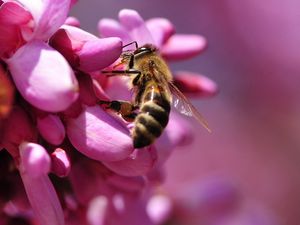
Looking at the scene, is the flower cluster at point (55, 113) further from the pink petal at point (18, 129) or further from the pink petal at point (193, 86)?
the pink petal at point (193, 86)

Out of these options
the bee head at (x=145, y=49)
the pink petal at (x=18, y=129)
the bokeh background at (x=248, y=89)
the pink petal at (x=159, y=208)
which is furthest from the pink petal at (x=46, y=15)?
the bokeh background at (x=248, y=89)

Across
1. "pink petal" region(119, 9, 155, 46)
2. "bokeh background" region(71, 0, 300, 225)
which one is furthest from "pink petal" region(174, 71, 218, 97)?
"bokeh background" region(71, 0, 300, 225)

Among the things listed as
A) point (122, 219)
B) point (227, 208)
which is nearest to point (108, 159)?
point (122, 219)

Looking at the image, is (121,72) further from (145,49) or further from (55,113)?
(55,113)

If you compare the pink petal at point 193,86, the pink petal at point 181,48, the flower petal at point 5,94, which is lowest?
the pink petal at point 193,86

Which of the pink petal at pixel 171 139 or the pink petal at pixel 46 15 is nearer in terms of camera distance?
the pink petal at pixel 46 15

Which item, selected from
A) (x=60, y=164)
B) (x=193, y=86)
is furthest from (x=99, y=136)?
(x=193, y=86)


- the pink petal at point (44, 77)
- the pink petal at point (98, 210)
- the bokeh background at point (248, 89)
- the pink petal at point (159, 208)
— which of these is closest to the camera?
the pink petal at point (44, 77)

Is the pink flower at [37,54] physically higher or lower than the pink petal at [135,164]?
higher

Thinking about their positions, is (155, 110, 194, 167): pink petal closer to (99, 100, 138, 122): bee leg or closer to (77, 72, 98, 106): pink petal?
(99, 100, 138, 122): bee leg
